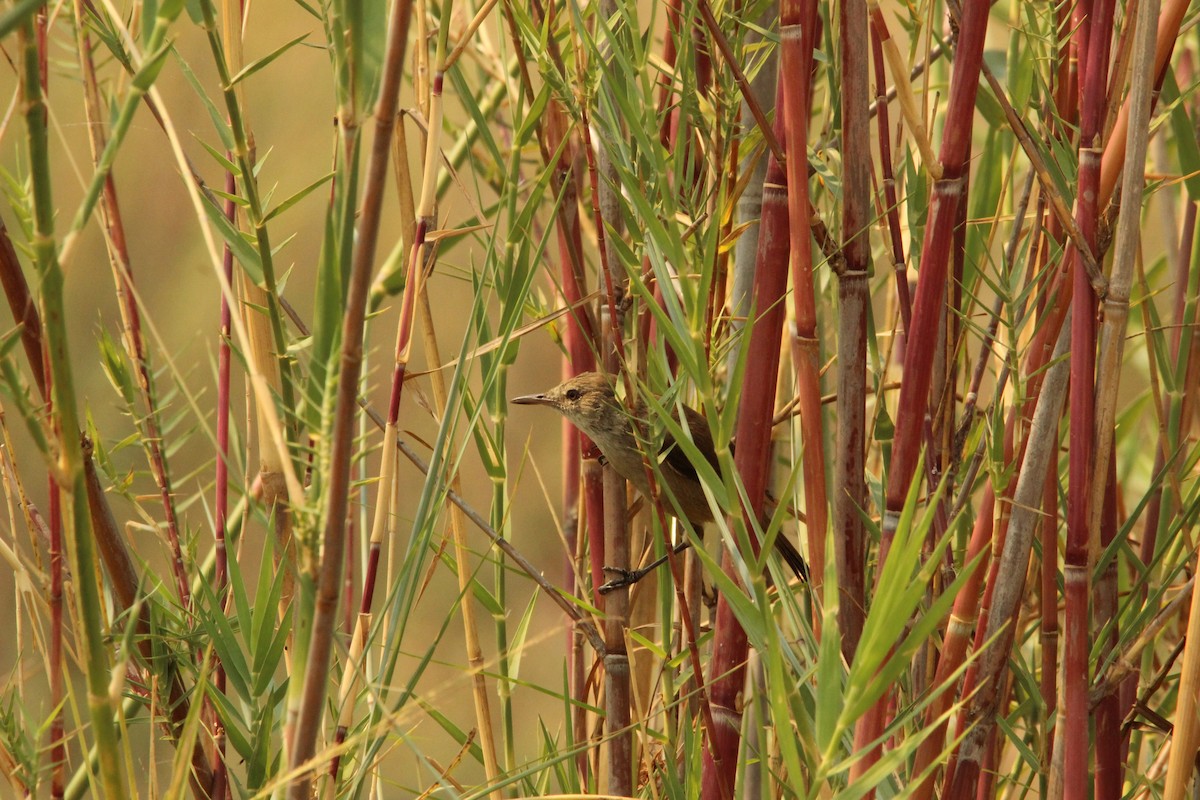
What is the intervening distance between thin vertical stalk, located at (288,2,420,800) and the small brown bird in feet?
0.86

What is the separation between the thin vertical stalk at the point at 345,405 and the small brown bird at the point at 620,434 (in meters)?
0.26

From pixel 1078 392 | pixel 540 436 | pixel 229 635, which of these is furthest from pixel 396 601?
pixel 540 436

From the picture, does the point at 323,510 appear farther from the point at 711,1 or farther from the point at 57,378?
the point at 711,1

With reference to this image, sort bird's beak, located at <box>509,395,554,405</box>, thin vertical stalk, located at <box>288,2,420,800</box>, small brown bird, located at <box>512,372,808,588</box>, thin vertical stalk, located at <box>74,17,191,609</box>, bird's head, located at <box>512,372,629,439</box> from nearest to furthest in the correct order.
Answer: thin vertical stalk, located at <box>288,2,420,800</box> → thin vertical stalk, located at <box>74,17,191,609</box> → small brown bird, located at <box>512,372,808,588</box> → bird's head, located at <box>512,372,629,439</box> → bird's beak, located at <box>509,395,554,405</box>

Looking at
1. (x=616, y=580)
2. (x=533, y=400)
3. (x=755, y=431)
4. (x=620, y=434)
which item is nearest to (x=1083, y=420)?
(x=755, y=431)

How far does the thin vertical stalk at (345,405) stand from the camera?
444 mm

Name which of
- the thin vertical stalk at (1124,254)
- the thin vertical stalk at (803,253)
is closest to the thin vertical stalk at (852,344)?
the thin vertical stalk at (803,253)

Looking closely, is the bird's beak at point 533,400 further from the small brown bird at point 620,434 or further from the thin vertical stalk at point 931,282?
the thin vertical stalk at point 931,282

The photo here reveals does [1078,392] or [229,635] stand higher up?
[1078,392]

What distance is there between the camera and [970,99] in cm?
71

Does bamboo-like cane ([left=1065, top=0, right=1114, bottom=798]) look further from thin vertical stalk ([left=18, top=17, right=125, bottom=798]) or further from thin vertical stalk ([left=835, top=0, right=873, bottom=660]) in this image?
thin vertical stalk ([left=18, top=17, right=125, bottom=798])

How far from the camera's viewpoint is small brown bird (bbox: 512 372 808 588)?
984 millimetres

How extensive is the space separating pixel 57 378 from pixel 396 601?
29 centimetres

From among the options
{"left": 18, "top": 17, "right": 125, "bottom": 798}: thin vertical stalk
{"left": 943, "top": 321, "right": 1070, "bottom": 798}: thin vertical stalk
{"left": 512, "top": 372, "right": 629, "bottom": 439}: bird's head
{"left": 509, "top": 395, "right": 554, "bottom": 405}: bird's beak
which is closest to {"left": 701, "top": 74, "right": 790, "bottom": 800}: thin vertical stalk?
{"left": 943, "top": 321, "right": 1070, "bottom": 798}: thin vertical stalk
